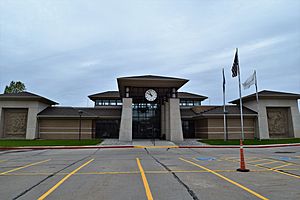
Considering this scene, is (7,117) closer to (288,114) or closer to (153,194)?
(153,194)

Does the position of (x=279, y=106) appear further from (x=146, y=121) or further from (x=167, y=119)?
(x=146, y=121)

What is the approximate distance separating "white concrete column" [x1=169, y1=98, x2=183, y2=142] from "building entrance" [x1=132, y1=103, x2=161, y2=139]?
6.68m

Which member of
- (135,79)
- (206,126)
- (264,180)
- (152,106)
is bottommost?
(264,180)

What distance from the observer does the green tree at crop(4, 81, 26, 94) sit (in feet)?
171

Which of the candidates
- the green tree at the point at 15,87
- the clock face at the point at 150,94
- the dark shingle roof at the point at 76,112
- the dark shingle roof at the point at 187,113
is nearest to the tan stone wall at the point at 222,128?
the dark shingle roof at the point at 187,113

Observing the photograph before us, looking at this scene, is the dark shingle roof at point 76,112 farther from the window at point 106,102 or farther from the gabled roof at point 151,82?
the gabled roof at point 151,82

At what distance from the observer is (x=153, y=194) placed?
5625mm

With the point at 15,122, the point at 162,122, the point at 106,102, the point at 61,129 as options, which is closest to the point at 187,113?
the point at 162,122

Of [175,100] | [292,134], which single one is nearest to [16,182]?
[175,100]

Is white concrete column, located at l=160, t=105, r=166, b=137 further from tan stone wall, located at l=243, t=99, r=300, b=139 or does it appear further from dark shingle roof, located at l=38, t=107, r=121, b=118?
tan stone wall, located at l=243, t=99, r=300, b=139

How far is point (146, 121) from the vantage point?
3691 centimetres

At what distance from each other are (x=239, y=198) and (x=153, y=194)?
1.97m

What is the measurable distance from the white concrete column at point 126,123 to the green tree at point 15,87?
35548 millimetres

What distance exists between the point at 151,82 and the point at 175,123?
19.8ft
